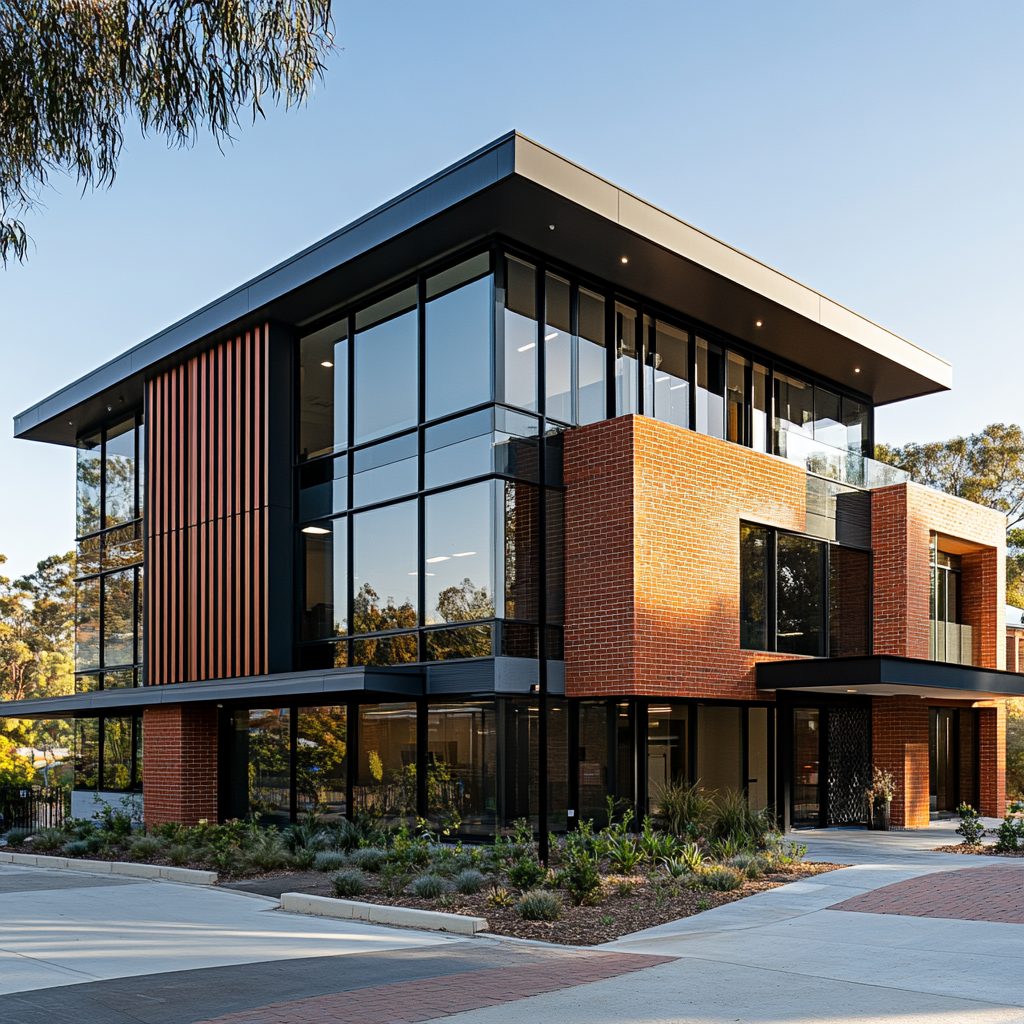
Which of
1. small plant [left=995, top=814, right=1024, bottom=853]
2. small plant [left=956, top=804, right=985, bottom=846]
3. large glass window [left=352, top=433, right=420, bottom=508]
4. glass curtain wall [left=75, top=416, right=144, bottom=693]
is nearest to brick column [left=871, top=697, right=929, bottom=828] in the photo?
small plant [left=956, top=804, right=985, bottom=846]

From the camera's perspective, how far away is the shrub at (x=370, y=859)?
14.9 meters

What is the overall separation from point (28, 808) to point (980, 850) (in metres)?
19.5

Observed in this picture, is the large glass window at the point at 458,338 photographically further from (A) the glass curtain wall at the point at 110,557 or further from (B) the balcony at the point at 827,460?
(A) the glass curtain wall at the point at 110,557

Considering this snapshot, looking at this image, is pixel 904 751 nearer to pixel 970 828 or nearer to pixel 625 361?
pixel 970 828

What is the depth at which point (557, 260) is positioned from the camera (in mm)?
18328

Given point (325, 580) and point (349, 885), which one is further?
point (325, 580)

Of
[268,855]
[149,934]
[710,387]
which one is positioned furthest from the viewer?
[710,387]

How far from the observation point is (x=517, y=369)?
17.7 m

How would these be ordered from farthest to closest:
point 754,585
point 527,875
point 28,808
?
point 28,808 < point 754,585 < point 527,875

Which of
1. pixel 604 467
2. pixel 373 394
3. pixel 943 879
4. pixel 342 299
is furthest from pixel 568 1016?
pixel 342 299

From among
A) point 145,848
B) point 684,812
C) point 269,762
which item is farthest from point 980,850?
point 145,848

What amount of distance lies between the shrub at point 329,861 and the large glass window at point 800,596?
29.0ft

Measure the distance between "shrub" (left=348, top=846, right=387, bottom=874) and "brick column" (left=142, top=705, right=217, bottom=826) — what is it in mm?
6631

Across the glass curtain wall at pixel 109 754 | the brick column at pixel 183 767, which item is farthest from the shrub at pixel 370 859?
the glass curtain wall at pixel 109 754
